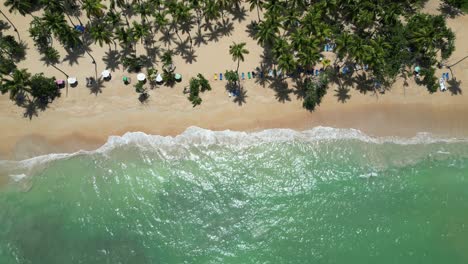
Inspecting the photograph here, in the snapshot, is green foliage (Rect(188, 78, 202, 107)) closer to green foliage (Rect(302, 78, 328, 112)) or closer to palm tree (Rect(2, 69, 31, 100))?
green foliage (Rect(302, 78, 328, 112))

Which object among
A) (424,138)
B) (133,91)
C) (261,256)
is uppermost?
(133,91)

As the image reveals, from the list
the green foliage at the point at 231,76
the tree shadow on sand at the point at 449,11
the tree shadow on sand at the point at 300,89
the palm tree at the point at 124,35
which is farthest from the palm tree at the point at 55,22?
the tree shadow on sand at the point at 449,11

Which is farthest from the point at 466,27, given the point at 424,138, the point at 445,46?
the point at 424,138

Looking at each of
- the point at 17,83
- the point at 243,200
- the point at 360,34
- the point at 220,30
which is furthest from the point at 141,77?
the point at 360,34

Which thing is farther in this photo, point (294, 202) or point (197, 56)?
point (197, 56)

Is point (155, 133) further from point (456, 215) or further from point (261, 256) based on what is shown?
point (456, 215)
